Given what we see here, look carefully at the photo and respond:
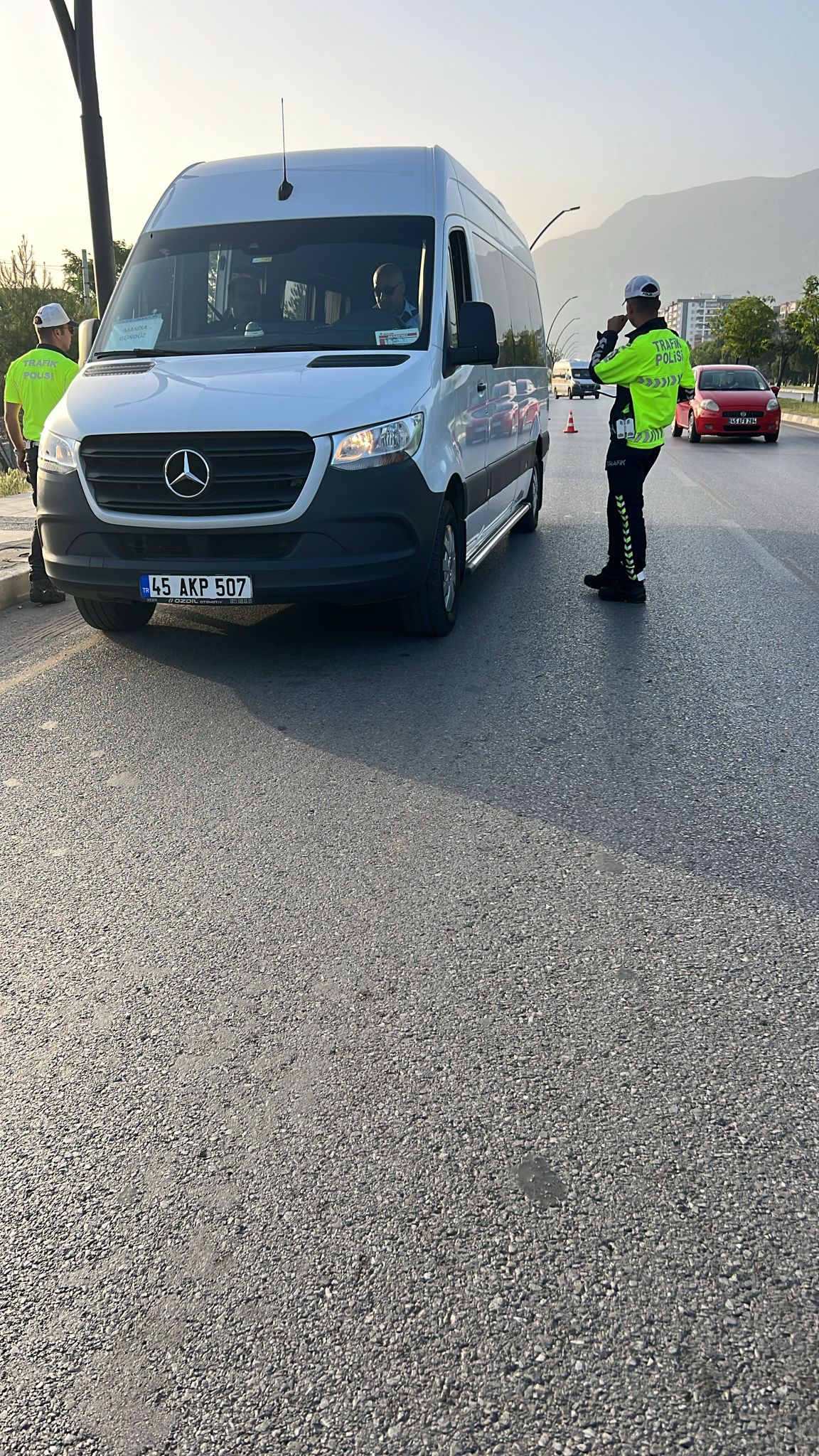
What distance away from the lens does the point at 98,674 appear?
19.0 ft

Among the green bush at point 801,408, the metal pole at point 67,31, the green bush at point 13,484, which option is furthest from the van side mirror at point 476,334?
the green bush at point 801,408

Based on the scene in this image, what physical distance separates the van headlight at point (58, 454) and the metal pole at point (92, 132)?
5082 mm

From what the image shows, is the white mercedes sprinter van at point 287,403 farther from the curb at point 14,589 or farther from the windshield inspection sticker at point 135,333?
the curb at point 14,589

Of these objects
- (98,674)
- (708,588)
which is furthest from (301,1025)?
(708,588)

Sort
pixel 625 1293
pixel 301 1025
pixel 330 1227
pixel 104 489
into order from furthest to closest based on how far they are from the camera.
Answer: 1. pixel 104 489
2. pixel 301 1025
3. pixel 330 1227
4. pixel 625 1293

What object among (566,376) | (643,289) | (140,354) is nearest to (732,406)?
(643,289)

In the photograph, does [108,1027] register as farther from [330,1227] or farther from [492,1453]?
[492,1453]

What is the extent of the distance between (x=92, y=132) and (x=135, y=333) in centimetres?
505

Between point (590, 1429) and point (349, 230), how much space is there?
6.21 meters

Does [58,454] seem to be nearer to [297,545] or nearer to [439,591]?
[297,545]

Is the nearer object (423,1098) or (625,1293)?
(625,1293)

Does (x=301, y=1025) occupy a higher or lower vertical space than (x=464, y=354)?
lower

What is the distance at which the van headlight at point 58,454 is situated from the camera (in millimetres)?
5688

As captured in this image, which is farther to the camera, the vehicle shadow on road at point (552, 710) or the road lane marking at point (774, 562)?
the road lane marking at point (774, 562)
